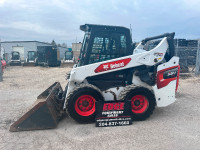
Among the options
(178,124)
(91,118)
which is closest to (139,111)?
(178,124)

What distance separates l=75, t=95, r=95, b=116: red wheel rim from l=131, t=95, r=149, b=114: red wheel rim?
1087mm

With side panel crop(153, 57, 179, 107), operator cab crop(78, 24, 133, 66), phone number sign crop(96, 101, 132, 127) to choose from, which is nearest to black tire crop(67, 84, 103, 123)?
phone number sign crop(96, 101, 132, 127)

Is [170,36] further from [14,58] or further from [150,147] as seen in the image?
[14,58]

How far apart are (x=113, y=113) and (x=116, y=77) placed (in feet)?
3.31

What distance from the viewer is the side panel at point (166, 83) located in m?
4.60

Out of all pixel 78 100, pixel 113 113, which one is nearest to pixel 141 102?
pixel 113 113

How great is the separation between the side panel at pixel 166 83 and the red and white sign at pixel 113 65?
990 mm

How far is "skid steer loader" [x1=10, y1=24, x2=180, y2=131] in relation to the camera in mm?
4234

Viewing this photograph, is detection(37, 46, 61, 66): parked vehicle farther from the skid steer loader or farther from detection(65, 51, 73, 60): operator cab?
the skid steer loader

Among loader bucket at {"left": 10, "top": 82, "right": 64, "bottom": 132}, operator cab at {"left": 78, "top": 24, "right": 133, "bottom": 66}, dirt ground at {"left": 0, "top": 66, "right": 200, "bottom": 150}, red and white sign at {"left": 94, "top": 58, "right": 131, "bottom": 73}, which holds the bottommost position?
dirt ground at {"left": 0, "top": 66, "right": 200, "bottom": 150}

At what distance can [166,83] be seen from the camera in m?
4.64

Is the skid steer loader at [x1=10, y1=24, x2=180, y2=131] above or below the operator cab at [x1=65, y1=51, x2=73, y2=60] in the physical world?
below

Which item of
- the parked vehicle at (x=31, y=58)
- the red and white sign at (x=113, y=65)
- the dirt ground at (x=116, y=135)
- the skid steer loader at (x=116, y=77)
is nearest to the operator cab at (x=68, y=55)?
the parked vehicle at (x=31, y=58)

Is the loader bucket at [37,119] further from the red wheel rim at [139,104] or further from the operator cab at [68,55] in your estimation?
the operator cab at [68,55]
